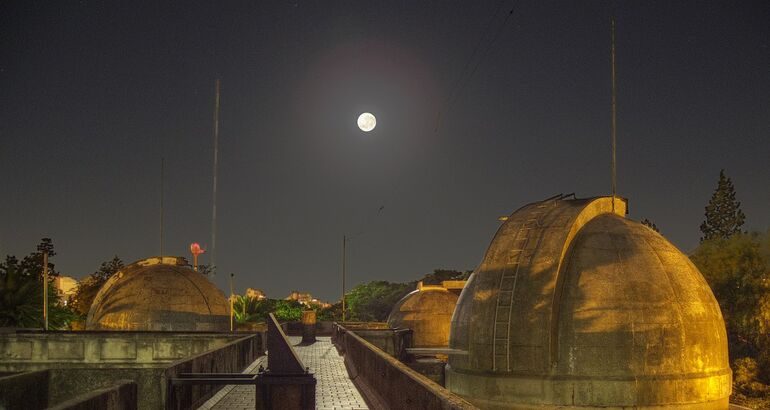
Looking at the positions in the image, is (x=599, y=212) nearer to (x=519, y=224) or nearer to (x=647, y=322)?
(x=519, y=224)

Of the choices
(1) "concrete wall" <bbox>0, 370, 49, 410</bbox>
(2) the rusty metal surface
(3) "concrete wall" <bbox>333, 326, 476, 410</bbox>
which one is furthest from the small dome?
(2) the rusty metal surface

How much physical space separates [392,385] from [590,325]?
1092 centimetres

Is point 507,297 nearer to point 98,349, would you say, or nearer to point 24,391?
point 98,349

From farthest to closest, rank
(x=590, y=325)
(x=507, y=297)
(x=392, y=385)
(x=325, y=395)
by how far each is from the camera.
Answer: (x=507, y=297) < (x=590, y=325) < (x=325, y=395) < (x=392, y=385)

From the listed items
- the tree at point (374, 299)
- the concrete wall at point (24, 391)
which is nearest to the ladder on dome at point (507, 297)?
the concrete wall at point (24, 391)

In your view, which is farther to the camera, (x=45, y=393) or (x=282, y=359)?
(x=45, y=393)

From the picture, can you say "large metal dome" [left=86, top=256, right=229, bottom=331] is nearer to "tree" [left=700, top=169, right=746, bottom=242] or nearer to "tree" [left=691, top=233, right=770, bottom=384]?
"tree" [left=691, top=233, right=770, bottom=384]

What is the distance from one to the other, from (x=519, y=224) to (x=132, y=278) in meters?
21.9

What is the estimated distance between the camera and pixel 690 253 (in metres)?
67.1

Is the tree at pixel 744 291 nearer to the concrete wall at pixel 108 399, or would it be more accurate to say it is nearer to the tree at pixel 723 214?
the tree at pixel 723 214

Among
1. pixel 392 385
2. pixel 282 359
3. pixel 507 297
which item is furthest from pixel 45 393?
pixel 507 297

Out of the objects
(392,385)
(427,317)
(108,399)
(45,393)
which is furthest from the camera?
(427,317)

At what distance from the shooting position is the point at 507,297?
24.1m

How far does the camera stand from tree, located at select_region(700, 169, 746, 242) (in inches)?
3223
